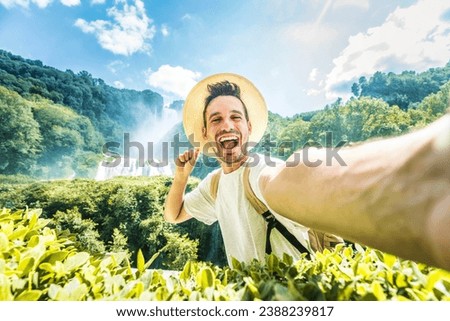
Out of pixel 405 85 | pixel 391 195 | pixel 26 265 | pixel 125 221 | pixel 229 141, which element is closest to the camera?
pixel 391 195

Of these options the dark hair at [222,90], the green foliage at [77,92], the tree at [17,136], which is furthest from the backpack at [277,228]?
the green foliage at [77,92]

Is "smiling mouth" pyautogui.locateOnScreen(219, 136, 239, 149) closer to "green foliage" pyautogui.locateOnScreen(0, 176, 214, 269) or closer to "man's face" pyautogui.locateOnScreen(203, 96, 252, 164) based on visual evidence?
A: "man's face" pyautogui.locateOnScreen(203, 96, 252, 164)

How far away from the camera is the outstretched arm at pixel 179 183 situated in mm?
2791

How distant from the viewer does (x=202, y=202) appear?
2824 millimetres

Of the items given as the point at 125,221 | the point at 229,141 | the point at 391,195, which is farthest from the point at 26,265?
the point at 125,221

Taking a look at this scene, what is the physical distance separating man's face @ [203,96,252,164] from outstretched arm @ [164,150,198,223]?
272 millimetres

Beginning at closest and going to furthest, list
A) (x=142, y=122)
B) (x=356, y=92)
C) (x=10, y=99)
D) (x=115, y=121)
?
(x=10, y=99) → (x=356, y=92) → (x=115, y=121) → (x=142, y=122)

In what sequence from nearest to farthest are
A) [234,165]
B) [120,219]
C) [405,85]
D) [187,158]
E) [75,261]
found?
[75,261]
[234,165]
[187,158]
[120,219]
[405,85]

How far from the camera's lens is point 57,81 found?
167ft

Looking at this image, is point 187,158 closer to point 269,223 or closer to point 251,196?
point 251,196

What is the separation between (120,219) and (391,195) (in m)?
16.8
